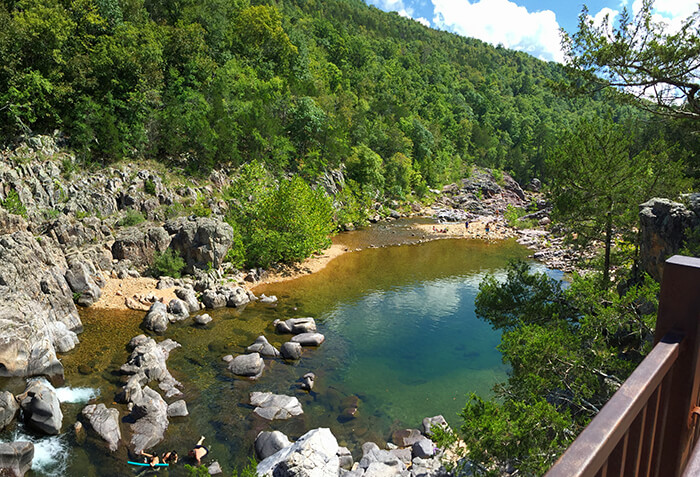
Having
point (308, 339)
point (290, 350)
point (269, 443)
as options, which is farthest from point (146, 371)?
point (308, 339)

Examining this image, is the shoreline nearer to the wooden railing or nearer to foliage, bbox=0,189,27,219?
foliage, bbox=0,189,27,219

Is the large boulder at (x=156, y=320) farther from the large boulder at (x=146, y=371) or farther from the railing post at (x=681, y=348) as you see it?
the railing post at (x=681, y=348)

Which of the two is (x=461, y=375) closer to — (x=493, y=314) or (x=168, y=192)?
(x=493, y=314)

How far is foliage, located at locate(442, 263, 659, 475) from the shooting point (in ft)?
29.2

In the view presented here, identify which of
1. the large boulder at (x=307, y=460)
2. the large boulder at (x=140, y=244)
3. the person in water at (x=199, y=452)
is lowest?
the person in water at (x=199, y=452)

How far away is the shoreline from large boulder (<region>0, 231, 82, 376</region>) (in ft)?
7.52

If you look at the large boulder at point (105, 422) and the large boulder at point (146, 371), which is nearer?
the large boulder at point (105, 422)

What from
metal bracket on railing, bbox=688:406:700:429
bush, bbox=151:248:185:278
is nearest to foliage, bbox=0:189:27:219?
bush, bbox=151:248:185:278

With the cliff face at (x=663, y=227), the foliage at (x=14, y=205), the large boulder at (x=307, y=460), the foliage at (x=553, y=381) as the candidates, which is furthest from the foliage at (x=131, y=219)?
the cliff face at (x=663, y=227)

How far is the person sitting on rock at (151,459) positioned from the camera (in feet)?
38.1

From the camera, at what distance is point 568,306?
13.8 metres

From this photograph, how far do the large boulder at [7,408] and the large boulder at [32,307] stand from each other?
6.41 ft

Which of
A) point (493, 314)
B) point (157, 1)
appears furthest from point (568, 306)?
point (157, 1)

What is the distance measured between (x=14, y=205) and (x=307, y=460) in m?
20.6
